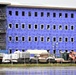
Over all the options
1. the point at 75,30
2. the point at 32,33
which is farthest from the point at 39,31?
the point at 75,30

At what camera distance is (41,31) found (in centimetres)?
9450

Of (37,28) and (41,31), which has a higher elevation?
(37,28)

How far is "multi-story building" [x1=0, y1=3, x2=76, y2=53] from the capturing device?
9188cm

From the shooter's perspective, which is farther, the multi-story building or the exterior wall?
the exterior wall

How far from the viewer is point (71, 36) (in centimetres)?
9681

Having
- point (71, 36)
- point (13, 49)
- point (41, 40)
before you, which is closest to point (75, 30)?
point (71, 36)

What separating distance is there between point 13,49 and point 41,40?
21.0 ft

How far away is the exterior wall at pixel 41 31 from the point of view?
9250 cm

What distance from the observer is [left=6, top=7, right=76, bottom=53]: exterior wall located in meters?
92.5

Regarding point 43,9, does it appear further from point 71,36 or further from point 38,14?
point 71,36

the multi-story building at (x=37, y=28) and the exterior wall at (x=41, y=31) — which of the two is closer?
the multi-story building at (x=37, y=28)

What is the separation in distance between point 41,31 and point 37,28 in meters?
1.08

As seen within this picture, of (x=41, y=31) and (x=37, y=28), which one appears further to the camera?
(x=41, y=31)

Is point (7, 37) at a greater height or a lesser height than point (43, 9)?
lesser
